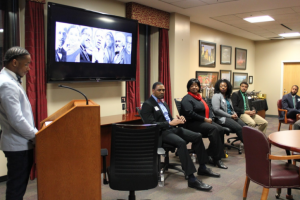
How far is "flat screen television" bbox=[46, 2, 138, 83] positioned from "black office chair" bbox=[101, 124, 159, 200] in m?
1.80

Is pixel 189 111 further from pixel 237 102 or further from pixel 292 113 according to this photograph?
pixel 292 113

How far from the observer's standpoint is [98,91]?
14.1 ft

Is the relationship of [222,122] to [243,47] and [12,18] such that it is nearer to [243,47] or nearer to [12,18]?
[12,18]

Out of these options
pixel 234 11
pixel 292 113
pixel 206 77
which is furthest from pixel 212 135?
pixel 206 77

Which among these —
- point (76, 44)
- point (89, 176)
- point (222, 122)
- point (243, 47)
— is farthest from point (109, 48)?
point (243, 47)

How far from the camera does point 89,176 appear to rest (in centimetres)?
210

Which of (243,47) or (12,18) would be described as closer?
(12,18)

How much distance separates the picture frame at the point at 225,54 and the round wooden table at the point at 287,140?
5006 mm

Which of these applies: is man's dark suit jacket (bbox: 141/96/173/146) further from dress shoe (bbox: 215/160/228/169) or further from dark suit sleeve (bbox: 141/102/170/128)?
dress shoe (bbox: 215/160/228/169)

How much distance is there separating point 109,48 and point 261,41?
7327 millimetres

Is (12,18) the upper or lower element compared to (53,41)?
upper

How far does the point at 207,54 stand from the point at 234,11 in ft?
5.92

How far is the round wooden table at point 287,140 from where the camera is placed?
238cm

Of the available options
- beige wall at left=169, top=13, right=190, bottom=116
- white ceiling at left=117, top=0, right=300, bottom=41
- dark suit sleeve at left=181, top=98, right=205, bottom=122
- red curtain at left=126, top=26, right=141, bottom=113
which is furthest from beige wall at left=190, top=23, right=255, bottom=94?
dark suit sleeve at left=181, top=98, right=205, bottom=122
